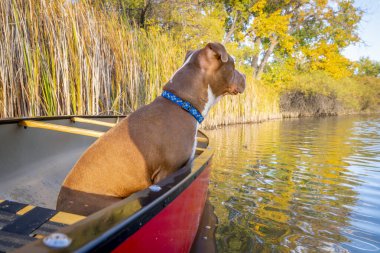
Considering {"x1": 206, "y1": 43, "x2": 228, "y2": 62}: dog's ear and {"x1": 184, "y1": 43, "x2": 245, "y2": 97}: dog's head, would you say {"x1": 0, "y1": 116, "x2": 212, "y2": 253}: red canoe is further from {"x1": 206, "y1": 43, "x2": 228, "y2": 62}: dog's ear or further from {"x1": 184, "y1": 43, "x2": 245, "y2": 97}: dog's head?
{"x1": 206, "y1": 43, "x2": 228, "y2": 62}: dog's ear

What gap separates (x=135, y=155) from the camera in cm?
179

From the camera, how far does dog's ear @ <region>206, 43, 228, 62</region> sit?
94.8 inches

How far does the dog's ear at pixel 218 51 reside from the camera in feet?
7.90

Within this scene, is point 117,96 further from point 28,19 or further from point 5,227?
point 5,227

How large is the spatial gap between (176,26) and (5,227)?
11.9m

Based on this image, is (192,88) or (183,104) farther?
(192,88)

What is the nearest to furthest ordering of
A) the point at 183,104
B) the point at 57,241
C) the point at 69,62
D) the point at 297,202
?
the point at 57,241 → the point at 183,104 → the point at 297,202 → the point at 69,62

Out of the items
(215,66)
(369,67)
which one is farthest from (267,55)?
(369,67)

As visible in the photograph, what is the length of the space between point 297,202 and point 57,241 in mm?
3173

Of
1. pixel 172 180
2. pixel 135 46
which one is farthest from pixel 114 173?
pixel 135 46

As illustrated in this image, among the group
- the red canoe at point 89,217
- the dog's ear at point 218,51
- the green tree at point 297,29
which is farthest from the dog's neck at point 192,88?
the green tree at point 297,29

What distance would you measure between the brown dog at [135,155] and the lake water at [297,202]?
974mm

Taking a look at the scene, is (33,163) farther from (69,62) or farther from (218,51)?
(218,51)

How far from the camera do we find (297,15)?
2347 cm
